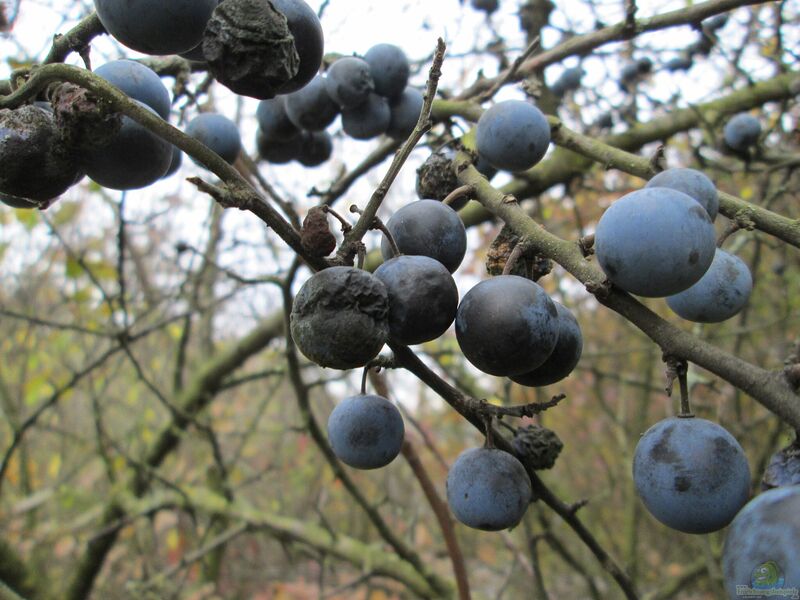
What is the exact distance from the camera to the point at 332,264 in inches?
37.2

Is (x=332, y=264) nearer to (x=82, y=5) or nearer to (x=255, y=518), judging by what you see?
(x=255, y=518)

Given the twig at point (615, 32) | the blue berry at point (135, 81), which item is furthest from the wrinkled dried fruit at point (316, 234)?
the twig at point (615, 32)

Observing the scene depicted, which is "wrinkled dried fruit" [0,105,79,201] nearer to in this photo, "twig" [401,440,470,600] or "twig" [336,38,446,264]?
"twig" [336,38,446,264]

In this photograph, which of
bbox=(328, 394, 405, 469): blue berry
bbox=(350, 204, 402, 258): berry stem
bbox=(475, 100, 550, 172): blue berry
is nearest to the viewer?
bbox=(350, 204, 402, 258): berry stem

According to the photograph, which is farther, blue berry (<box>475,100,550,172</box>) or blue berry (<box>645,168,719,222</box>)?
blue berry (<box>475,100,550,172</box>)

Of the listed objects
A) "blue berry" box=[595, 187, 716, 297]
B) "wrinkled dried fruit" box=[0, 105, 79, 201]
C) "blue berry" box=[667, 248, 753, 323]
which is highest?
"blue berry" box=[667, 248, 753, 323]

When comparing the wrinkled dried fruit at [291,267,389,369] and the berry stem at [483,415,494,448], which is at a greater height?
the berry stem at [483,415,494,448]

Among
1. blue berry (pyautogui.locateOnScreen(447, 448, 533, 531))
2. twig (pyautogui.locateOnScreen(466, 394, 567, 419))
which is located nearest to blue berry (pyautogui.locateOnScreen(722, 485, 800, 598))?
twig (pyautogui.locateOnScreen(466, 394, 567, 419))

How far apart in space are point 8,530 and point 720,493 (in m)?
5.44

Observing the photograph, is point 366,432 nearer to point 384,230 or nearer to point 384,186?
point 384,230

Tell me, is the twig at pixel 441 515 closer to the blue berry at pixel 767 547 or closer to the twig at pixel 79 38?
the blue berry at pixel 767 547

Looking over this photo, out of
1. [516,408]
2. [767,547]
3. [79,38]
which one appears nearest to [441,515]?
[516,408]

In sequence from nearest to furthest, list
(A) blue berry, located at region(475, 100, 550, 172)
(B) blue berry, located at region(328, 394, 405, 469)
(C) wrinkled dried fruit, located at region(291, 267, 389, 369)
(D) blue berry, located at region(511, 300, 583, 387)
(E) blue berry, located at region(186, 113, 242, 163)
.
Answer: (C) wrinkled dried fruit, located at region(291, 267, 389, 369) → (D) blue berry, located at region(511, 300, 583, 387) → (B) blue berry, located at region(328, 394, 405, 469) → (A) blue berry, located at region(475, 100, 550, 172) → (E) blue berry, located at region(186, 113, 242, 163)

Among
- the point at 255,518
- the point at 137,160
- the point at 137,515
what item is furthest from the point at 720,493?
the point at 137,515
